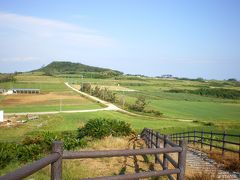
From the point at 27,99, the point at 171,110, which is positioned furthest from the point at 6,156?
the point at 27,99

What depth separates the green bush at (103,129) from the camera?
70.8 ft

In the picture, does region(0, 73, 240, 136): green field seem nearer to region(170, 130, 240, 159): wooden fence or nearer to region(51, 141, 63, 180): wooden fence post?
region(170, 130, 240, 159): wooden fence

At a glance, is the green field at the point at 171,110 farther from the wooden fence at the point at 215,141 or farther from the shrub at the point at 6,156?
the shrub at the point at 6,156

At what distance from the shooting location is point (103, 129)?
70.5ft

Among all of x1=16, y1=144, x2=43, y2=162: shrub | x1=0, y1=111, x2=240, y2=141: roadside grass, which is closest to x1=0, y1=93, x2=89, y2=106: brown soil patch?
x1=0, y1=111, x2=240, y2=141: roadside grass

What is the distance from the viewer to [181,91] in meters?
127

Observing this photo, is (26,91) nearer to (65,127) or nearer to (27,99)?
(27,99)

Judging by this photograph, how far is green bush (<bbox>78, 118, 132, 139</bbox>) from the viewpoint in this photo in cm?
2158

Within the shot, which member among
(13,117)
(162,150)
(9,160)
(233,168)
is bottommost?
(13,117)

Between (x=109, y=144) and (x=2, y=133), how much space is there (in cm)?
2836

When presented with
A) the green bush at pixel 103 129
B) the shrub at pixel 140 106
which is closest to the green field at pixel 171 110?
the shrub at pixel 140 106

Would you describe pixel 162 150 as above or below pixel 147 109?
above

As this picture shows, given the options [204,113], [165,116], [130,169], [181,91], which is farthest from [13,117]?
[181,91]

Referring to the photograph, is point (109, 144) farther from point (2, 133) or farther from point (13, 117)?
point (13, 117)
